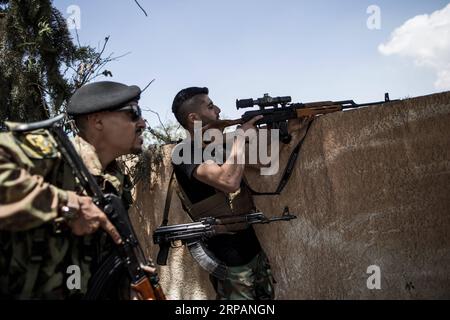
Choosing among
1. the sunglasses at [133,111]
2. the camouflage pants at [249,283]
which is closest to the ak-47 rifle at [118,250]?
the sunglasses at [133,111]

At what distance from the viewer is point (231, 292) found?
3002 mm

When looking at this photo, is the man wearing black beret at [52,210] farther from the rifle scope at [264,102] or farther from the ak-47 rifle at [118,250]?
the rifle scope at [264,102]

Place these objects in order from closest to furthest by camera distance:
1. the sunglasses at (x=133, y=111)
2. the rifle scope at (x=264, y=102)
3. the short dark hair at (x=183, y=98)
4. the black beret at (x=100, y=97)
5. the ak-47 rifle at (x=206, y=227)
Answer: the black beret at (x=100, y=97), the sunglasses at (x=133, y=111), the ak-47 rifle at (x=206, y=227), the rifle scope at (x=264, y=102), the short dark hair at (x=183, y=98)

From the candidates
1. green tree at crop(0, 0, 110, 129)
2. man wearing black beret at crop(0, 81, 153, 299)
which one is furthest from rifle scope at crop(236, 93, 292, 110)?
green tree at crop(0, 0, 110, 129)

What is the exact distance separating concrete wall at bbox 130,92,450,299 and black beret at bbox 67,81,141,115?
5.23 ft

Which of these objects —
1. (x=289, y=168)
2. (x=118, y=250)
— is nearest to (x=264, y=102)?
(x=289, y=168)

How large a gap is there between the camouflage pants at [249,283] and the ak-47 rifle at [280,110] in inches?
45.2

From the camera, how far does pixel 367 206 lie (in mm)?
3189

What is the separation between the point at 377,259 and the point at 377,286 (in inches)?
8.8

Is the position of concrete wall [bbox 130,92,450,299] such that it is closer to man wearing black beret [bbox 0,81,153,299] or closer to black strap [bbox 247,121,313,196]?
black strap [bbox 247,121,313,196]

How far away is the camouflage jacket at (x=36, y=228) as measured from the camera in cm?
173

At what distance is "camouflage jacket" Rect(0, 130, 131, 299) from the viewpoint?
1.73 meters
